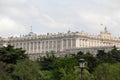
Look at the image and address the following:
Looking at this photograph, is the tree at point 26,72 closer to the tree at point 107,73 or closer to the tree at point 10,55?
the tree at point 107,73

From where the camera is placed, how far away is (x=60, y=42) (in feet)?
589

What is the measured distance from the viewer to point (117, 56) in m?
108

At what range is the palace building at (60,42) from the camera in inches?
6880

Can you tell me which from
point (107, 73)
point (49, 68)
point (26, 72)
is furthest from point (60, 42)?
point (107, 73)

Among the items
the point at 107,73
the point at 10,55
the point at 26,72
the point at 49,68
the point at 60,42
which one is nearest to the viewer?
the point at 107,73

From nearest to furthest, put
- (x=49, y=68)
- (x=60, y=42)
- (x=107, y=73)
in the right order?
(x=107, y=73)
(x=49, y=68)
(x=60, y=42)

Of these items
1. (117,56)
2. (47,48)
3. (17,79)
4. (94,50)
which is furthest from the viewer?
(47,48)

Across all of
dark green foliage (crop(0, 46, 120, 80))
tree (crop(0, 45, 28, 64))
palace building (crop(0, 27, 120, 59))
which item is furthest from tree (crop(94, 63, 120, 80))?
palace building (crop(0, 27, 120, 59))

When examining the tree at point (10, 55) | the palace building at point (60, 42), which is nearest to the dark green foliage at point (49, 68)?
the tree at point (10, 55)

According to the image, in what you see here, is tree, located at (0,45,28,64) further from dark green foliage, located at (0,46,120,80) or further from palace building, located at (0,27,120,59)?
palace building, located at (0,27,120,59)

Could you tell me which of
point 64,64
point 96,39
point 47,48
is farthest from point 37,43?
point 64,64

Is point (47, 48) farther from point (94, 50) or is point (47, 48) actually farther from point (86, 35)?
point (94, 50)

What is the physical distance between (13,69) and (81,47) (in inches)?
3432

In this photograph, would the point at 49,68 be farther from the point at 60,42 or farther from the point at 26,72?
the point at 60,42
